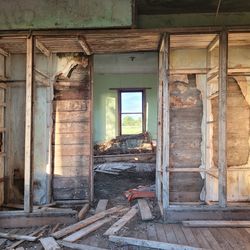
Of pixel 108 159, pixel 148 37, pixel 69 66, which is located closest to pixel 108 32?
pixel 148 37

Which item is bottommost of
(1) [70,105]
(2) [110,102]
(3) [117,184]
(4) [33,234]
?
(4) [33,234]

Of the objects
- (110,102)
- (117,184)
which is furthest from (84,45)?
(110,102)

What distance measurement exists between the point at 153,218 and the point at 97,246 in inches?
43.8

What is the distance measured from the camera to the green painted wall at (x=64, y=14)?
4098mm

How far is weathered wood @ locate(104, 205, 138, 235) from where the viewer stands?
3731 mm

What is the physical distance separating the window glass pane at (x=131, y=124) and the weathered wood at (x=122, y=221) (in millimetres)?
5721

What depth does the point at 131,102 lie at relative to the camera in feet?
34.5

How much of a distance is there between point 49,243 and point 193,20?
3.65m

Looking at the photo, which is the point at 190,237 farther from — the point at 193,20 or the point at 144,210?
the point at 193,20

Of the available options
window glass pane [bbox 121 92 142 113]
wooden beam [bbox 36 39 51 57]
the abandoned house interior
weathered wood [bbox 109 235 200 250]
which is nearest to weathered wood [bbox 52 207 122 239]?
the abandoned house interior

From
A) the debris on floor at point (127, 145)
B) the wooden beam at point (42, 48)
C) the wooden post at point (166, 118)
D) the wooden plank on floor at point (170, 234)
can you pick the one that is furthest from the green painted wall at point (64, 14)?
the debris on floor at point (127, 145)

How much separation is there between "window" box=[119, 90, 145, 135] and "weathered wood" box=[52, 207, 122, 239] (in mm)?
5795

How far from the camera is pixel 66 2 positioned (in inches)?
163

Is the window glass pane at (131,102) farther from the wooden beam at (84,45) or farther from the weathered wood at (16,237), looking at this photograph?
the weathered wood at (16,237)
